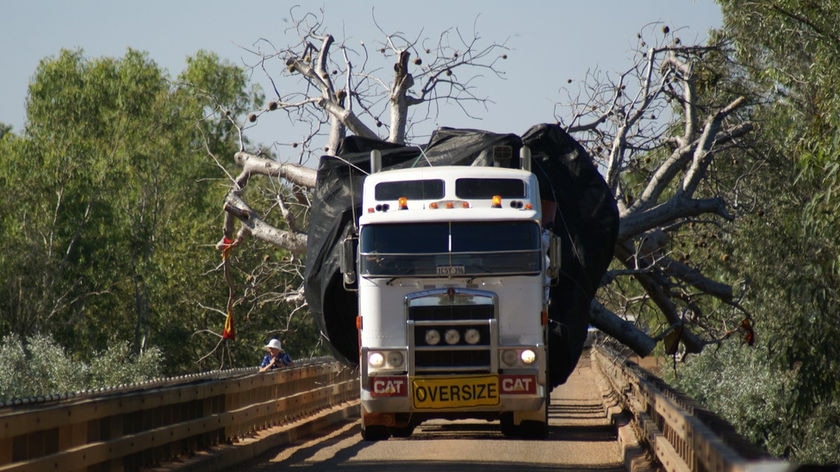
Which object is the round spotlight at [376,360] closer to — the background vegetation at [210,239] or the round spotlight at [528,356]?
the round spotlight at [528,356]

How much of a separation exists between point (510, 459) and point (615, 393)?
1018cm

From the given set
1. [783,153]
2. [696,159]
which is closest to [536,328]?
[696,159]

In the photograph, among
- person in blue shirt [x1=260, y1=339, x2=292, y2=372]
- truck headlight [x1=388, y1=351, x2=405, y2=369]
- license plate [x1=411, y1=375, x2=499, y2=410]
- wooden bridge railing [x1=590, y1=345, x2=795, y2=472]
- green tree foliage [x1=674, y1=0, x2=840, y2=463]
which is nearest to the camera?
wooden bridge railing [x1=590, y1=345, x2=795, y2=472]

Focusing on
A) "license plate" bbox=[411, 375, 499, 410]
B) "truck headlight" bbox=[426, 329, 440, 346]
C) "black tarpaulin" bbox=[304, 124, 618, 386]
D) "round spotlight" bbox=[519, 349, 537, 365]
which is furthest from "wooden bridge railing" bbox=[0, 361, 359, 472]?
"round spotlight" bbox=[519, 349, 537, 365]

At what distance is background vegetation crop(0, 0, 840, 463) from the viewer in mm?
22062

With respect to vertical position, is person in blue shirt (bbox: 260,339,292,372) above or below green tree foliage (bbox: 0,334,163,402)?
above

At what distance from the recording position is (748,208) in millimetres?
24906

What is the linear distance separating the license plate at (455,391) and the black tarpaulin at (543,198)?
221cm

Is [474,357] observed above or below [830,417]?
above

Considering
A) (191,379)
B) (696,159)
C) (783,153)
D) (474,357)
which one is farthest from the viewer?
(783,153)

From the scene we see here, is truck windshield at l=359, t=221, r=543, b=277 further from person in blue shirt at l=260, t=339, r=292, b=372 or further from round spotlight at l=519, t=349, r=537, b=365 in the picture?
person in blue shirt at l=260, t=339, r=292, b=372

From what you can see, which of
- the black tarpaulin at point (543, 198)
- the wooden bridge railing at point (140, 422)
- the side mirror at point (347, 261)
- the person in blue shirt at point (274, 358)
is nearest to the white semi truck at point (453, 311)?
the side mirror at point (347, 261)

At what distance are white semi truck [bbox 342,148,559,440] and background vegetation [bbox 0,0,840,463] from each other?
16.2 ft

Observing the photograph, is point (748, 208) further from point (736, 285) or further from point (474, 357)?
point (474, 357)
